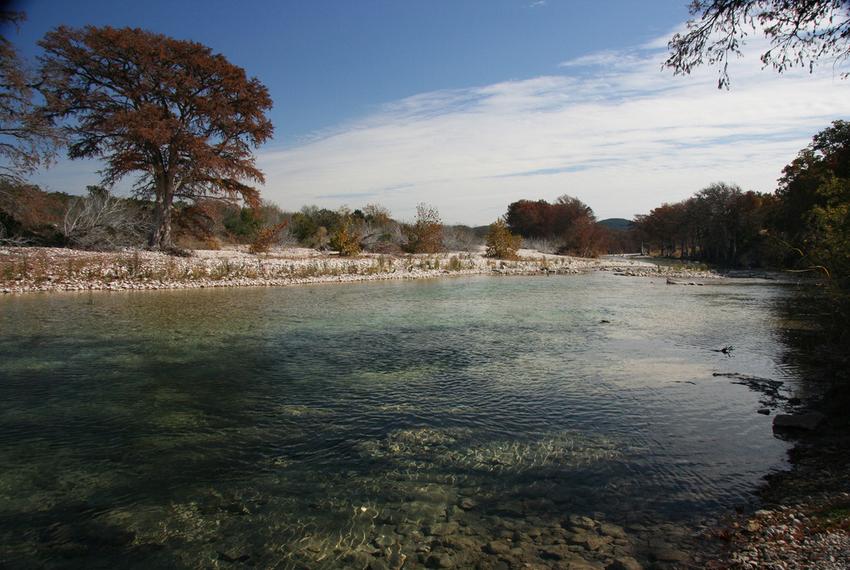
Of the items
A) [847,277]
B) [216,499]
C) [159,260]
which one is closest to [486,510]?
[216,499]

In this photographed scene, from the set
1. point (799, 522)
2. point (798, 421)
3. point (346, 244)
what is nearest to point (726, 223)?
point (346, 244)

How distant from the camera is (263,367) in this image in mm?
8352

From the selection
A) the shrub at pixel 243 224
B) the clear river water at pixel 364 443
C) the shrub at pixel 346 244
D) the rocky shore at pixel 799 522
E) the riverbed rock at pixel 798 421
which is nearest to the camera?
the rocky shore at pixel 799 522

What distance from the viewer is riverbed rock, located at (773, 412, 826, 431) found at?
5.59m

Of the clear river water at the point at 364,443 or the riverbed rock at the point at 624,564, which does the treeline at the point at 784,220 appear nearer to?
the clear river water at the point at 364,443

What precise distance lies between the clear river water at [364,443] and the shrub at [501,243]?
33495 millimetres

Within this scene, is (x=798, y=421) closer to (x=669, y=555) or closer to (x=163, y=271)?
(x=669, y=555)

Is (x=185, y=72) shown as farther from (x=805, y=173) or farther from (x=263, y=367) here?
(x=805, y=173)

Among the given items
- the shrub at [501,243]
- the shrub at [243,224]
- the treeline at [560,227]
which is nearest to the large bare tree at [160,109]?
the shrub at [243,224]

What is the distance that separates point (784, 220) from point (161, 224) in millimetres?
38270

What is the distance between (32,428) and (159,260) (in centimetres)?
2068

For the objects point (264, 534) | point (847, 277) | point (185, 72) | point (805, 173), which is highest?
point (185, 72)

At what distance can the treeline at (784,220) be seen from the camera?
799 centimetres

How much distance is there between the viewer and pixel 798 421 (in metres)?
5.63
